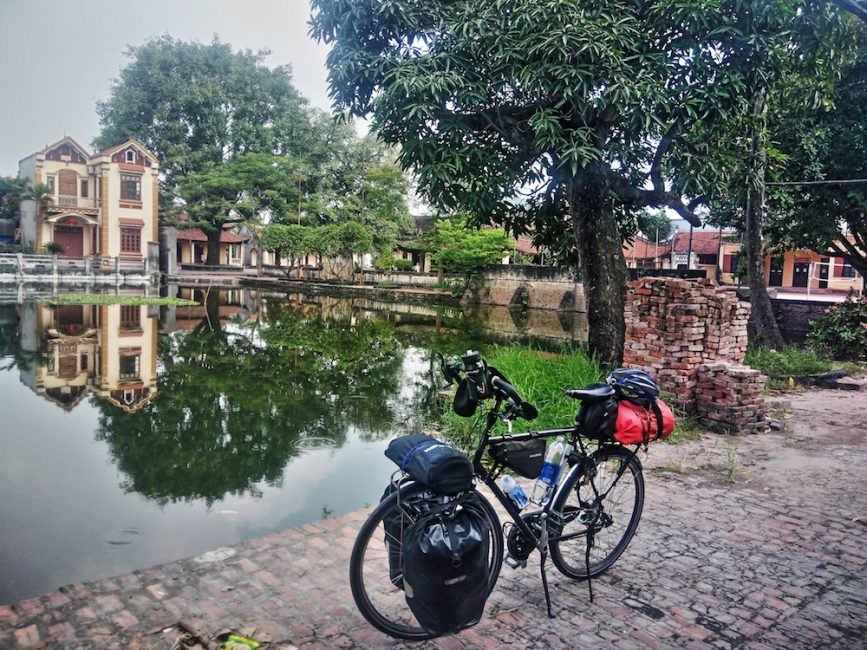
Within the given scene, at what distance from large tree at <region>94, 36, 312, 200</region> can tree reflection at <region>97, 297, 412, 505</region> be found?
2580 centimetres

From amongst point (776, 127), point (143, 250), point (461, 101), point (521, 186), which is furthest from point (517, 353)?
point (143, 250)

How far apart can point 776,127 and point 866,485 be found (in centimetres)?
1004

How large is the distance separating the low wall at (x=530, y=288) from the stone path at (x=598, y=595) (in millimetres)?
24734

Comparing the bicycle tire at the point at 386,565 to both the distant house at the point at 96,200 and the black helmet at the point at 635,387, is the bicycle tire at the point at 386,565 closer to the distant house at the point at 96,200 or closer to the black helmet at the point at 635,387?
the black helmet at the point at 635,387

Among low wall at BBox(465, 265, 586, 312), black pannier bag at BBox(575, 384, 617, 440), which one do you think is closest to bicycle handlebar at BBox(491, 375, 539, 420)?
black pannier bag at BBox(575, 384, 617, 440)

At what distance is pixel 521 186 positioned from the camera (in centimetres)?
962

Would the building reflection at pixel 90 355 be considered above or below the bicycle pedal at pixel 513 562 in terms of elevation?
below

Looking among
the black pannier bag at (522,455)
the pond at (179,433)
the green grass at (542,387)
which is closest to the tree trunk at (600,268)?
the green grass at (542,387)

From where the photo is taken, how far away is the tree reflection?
5688mm

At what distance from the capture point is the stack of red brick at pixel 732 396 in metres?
6.40

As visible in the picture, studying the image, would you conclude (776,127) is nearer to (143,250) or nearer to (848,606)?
(848,606)

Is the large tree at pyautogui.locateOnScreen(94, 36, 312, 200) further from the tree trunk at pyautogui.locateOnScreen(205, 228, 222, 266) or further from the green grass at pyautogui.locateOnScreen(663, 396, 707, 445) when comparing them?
the green grass at pyautogui.locateOnScreen(663, 396, 707, 445)

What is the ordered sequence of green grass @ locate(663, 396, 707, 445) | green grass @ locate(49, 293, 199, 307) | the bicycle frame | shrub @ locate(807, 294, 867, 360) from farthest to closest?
green grass @ locate(49, 293, 199, 307) < shrub @ locate(807, 294, 867, 360) < green grass @ locate(663, 396, 707, 445) < the bicycle frame

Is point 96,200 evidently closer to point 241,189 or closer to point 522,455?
point 241,189
